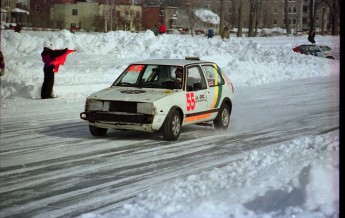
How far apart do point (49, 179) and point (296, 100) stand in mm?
11598

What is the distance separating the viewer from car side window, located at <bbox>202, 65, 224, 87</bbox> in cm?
1208

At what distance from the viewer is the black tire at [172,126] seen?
1062 cm

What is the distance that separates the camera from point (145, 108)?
10.4 metres

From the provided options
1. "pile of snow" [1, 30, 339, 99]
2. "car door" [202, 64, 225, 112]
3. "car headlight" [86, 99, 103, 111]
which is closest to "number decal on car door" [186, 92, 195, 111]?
"car door" [202, 64, 225, 112]

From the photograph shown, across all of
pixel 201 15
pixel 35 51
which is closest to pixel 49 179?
pixel 35 51

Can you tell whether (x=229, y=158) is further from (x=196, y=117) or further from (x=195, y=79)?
(x=195, y=79)

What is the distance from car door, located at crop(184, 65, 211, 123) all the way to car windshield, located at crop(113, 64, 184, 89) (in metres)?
0.23

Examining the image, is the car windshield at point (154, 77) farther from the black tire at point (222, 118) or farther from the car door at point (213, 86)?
the black tire at point (222, 118)

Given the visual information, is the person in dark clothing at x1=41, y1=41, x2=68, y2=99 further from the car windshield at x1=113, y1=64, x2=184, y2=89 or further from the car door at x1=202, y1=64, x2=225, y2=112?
the car door at x1=202, y1=64, x2=225, y2=112

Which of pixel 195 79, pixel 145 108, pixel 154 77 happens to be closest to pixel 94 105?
pixel 145 108

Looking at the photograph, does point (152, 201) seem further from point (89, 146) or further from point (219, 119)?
point (219, 119)

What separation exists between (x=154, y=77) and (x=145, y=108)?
1304mm

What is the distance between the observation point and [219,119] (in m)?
12.3

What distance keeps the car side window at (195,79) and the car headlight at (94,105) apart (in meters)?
1.77
